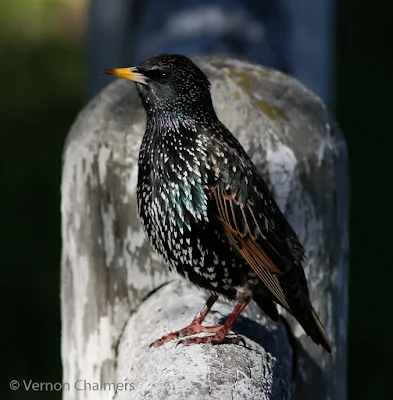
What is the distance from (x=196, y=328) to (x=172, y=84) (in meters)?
0.69

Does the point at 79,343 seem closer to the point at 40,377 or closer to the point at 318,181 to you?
the point at 318,181

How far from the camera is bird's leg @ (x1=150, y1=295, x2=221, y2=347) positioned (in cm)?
263

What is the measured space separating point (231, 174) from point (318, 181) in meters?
0.35

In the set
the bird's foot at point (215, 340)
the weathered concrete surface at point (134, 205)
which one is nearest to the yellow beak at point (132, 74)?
the weathered concrete surface at point (134, 205)

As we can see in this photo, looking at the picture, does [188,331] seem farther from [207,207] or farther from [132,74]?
[132,74]

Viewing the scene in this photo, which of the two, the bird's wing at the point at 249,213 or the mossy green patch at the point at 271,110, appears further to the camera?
the mossy green patch at the point at 271,110

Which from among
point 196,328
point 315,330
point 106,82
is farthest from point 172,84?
point 106,82

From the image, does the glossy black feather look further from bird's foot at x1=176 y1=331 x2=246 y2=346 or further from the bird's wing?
bird's foot at x1=176 y1=331 x2=246 y2=346

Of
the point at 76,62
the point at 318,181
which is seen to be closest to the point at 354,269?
the point at 318,181

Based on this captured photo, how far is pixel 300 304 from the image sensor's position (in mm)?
2855

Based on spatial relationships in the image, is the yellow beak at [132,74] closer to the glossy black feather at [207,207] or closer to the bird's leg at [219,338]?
the glossy black feather at [207,207]

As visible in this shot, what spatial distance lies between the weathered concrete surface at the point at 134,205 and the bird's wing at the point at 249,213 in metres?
0.20

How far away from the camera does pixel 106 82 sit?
5.29 metres

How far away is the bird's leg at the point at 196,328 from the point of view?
2.63 metres
